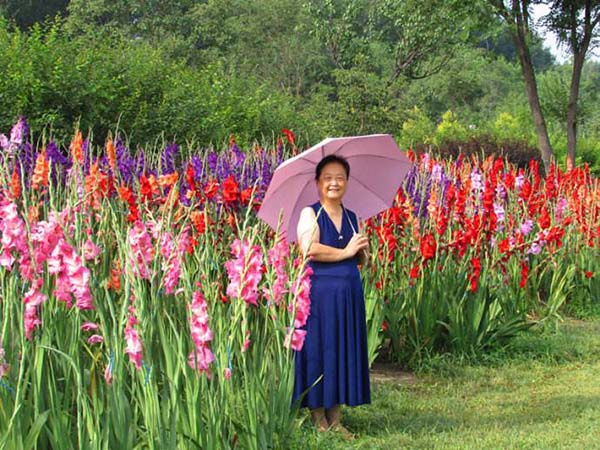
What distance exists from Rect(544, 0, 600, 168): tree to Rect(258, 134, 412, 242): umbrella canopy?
12.6 meters

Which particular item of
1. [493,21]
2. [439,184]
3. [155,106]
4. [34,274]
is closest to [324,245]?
[34,274]

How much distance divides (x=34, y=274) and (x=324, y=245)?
1.77 m

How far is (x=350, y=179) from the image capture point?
200 inches

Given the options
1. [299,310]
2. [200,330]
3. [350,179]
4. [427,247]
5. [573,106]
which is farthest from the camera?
[573,106]

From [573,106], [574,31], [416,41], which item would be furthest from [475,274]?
[416,41]

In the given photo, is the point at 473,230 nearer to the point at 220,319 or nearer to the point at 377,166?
the point at 377,166

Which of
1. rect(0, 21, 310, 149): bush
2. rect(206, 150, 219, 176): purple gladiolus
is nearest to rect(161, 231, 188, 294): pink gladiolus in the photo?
rect(206, 150, 219, 176): purple gladiolus

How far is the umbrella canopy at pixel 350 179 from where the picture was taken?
473 centimetres

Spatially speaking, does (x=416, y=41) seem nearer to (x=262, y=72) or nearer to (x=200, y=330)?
(x=262, y=72)

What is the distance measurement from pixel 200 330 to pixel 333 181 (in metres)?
1.74

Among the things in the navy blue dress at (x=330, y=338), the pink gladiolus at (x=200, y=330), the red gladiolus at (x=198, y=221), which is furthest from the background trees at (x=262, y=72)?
the pink gladiolus at (x=200, y=330)

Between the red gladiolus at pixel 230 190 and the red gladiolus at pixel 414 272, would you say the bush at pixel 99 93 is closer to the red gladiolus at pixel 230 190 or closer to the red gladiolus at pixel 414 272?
the red gladiolus at pixel 414 272

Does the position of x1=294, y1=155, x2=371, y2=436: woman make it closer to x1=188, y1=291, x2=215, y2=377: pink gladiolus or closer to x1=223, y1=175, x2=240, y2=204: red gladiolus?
x1=223, y1=175, x2=240, y2=204: red gladiolus

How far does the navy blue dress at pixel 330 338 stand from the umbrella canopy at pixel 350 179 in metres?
0.20
